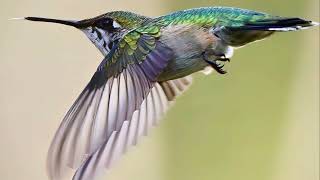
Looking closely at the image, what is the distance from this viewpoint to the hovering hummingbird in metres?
0.53

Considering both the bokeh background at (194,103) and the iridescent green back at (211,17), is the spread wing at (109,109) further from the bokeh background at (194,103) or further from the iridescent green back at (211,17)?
the bokeh background at (194,103)

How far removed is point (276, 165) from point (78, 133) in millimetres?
1022

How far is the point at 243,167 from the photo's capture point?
1430mm

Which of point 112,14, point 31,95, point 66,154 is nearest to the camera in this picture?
point 66,154

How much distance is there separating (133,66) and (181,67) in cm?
5

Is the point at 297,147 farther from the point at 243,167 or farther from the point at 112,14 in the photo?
the point at 112,14

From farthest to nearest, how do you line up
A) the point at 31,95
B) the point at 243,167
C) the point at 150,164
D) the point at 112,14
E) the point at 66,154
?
1. the point at 243,167
2. the point at 150,164
3. the point at 31,95
4. the point at 112,14
5. the point at 66,154

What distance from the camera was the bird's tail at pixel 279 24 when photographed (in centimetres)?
57

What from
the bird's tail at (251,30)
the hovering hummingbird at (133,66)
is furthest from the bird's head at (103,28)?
the bird's tail at (251,30)

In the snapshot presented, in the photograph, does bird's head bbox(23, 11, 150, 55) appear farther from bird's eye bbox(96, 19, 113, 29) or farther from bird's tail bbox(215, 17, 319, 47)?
bird's tail bbox(215, 17, 319, 47)

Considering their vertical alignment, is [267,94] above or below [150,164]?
above

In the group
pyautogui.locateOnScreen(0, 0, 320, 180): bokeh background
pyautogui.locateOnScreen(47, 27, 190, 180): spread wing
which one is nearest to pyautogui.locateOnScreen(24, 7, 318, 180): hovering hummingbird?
pyautogui.locateOnScreen(47, 27, 190, 180): spread wing

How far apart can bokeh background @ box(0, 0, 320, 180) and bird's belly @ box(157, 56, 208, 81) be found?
422 mm

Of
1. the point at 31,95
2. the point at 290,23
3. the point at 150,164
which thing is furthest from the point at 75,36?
the point at 290,23
